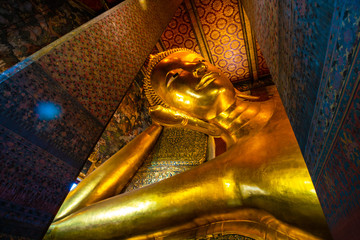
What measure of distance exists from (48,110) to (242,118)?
A: 1693 millimetres

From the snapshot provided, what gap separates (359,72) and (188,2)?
3.00 m

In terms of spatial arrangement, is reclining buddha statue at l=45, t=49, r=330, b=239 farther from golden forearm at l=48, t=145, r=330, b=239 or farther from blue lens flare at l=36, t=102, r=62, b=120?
blue lens flare at l=36, t=102, r=62, b=120

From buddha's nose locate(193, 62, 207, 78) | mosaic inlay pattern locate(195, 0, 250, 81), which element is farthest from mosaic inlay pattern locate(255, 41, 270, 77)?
buddha's nose locate(193, 62, 207, 78)

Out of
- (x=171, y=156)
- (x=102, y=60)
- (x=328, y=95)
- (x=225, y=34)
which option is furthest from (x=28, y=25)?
(x=225, y=34)

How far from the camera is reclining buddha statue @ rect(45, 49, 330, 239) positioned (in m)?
1.18

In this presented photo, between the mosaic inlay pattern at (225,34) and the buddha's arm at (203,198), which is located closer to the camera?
the buddha's arm at (203,198)

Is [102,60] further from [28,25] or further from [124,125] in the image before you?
[124,125]

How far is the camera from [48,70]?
910 mm

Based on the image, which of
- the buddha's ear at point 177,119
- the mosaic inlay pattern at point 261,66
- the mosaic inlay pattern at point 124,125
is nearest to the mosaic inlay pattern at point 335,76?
the buddha's ear at point 177,119

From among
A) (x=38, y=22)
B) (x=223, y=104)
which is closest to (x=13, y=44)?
(x=38, y=22)

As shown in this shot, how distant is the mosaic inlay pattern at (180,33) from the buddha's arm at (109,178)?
60.0 inches

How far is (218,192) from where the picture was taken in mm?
1450

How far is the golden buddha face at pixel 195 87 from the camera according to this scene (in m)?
2.07

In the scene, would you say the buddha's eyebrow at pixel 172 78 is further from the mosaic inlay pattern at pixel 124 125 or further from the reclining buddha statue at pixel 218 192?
the mosaic inlay pattern at pixel 124 125
